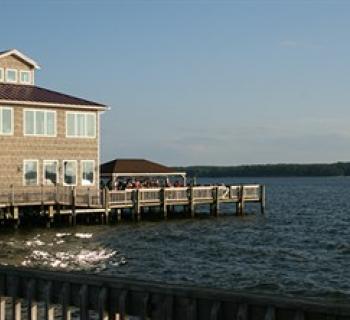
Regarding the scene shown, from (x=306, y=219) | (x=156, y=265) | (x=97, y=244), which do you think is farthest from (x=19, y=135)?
(x=306, y=219)

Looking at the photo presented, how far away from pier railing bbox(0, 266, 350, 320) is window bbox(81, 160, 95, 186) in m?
36.6

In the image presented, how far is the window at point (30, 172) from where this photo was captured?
140 ft

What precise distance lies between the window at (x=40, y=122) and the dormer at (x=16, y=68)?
5508mm

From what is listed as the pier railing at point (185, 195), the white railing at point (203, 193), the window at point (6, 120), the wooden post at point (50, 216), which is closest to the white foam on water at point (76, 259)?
the wooden post at point (50, 216)

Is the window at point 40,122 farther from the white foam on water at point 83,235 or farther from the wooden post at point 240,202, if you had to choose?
the wooden post at point 240,202

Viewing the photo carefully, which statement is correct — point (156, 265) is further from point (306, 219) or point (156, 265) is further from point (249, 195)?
point (306, 219)

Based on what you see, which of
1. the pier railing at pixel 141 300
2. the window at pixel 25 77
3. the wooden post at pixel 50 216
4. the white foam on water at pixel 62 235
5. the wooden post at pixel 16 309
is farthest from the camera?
the window at pixel 25 77

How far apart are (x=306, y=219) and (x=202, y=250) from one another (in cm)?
2531

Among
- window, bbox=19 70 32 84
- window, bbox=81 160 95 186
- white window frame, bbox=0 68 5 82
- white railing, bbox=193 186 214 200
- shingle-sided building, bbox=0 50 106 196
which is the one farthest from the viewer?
white railing, bbox=193 186 214 200

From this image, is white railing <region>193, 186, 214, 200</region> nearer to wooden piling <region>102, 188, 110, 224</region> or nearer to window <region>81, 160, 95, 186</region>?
window <region>81, 160, 95, 186</region>

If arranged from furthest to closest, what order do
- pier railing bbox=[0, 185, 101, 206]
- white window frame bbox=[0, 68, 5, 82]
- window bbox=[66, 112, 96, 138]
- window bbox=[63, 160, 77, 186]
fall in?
1. white window frame bbox=[0, 68, 5, 82]
2. window bbox=[66, 112, 96, 138]
3. window bbox=[63, 160, 77, 186]
4. pier railing bbox=[0, 185, 101, 206]

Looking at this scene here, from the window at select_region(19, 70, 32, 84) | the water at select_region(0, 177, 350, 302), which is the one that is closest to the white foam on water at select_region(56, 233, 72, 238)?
the water at select_region(0, 177, 350, 302)

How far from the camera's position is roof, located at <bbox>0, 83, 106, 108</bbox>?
4234 centimetres

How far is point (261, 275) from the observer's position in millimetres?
25703
